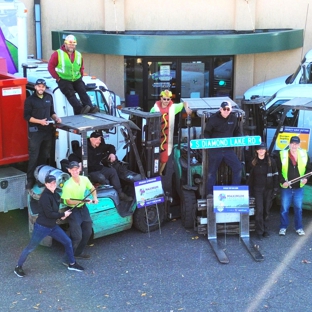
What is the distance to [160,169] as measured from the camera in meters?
10.8

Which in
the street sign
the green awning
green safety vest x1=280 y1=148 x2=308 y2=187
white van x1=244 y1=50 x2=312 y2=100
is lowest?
green safety vest x1=280 y1=148 x2=308 y2=187

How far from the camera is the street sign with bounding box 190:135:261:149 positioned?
31.6 ft

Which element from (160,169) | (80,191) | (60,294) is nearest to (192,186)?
(160,169)

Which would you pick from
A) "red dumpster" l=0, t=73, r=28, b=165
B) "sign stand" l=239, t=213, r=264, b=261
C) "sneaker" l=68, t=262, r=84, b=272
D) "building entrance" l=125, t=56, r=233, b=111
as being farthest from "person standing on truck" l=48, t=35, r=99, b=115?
"building entrance" l=125, t=56, r=233, b=111

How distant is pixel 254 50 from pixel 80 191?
943 cm

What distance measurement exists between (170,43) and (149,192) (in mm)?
6952

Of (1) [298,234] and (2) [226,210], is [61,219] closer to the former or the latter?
(2) [226,210]

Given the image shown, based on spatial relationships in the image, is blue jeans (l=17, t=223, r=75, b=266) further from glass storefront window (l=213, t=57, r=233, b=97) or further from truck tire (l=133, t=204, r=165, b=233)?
glass storefront window (l=213, t=57, r=233, b=97)

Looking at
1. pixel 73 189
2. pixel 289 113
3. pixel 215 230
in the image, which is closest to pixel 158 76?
pixel 289 113

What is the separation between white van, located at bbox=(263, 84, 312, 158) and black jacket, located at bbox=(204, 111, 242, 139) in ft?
6.81

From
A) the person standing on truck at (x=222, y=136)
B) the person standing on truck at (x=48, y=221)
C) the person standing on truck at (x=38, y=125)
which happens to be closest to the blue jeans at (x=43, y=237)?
the person standing on truck at (x=48, y=221)

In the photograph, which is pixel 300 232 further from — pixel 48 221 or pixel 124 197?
pixel 48 221

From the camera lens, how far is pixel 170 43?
15859 mm

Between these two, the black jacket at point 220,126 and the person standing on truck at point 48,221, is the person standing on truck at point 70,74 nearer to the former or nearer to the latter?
the black jacket at point 220,126
